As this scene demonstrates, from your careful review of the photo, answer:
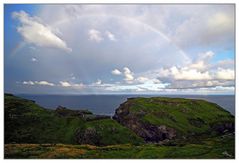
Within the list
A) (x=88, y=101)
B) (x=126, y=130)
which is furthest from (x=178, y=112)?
(x=88, y=101)

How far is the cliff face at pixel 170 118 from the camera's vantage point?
1152cm

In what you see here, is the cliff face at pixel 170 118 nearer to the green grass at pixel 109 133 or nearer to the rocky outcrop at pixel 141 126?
the rocky outcrop at pixel 141 126

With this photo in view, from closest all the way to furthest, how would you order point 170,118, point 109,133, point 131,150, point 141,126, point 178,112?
1. point 131,150
2. point 109,133
3. point 141,126
4. point 170,118
5. point 178,112

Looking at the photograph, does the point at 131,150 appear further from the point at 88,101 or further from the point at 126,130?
the point at 88,101

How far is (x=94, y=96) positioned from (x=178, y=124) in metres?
2.73

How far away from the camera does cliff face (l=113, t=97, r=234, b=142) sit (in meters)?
11.5

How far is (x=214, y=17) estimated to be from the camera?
11062mm

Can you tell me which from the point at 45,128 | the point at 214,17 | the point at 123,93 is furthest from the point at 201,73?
the point at 45,128

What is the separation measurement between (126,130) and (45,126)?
249 centimetres

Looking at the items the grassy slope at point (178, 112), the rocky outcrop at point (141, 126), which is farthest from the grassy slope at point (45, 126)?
the grassy slope at point (178, 112)

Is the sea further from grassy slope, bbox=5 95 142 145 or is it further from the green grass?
the green grass

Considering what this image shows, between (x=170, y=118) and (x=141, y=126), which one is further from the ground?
(x=170, y=118)

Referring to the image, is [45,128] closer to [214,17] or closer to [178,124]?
[178,124]

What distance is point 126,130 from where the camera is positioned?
456 inches
